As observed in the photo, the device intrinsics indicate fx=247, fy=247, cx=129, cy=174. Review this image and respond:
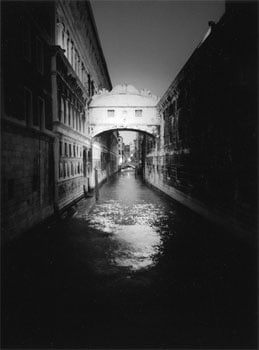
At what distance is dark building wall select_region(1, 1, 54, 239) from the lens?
7695 millimetres

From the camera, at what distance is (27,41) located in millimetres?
9461

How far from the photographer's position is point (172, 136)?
1933cm

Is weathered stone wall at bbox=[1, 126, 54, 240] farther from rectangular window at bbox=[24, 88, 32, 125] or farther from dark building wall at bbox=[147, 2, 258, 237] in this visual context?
dark building wall at bbox=[147, 2, 258, 237]

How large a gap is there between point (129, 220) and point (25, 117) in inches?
257

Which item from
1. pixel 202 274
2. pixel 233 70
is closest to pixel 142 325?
pixel 202 274

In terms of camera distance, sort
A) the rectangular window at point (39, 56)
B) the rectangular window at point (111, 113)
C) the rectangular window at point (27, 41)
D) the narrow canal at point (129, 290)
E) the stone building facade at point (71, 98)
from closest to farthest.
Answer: the narrow canal at point (129, 290) < the rectangular window at point (27, 41) < the rectangular window at point (39, 56) < the stone building facade at point (71, 98) < the rectangular window at point (111, 113)

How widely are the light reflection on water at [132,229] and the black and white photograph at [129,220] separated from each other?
0.07 meters

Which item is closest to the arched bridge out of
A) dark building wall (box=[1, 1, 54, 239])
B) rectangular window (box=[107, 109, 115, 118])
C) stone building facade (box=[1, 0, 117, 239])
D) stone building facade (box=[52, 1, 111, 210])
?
rectangular window (box=[107, 109, 115, 118])

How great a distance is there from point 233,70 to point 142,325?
8.62 meters

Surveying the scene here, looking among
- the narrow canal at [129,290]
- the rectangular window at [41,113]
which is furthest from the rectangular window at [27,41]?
the narrow canal at [129,290]

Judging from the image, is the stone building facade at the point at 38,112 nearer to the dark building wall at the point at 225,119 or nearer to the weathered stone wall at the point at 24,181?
the weathered stone wall at the point at 24,181

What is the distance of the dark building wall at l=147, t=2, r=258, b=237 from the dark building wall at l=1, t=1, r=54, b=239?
24.2 ft

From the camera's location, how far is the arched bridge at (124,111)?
24.5m

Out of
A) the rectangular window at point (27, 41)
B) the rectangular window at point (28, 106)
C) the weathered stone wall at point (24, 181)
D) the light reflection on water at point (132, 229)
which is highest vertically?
the rectangular window at point (27, 41)
